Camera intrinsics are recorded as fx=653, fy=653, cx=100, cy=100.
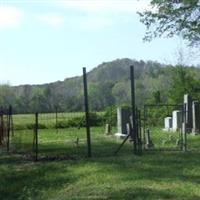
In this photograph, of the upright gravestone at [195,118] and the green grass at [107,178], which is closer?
the green grass at [107,178]

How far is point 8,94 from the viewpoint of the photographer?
12681 centimetres

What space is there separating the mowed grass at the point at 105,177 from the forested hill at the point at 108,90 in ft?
89.6

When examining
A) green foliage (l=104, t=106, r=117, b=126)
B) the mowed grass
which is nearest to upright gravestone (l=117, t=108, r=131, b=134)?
the mowed grass

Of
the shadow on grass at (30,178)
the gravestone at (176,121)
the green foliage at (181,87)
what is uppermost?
the green foliage at (181,87)

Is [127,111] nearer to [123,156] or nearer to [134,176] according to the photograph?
[123,156]

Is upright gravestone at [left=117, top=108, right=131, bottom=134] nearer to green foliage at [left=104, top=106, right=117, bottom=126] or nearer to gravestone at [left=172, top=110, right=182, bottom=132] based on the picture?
gravestone at [left=172, top=110, right=182, bottom=132]

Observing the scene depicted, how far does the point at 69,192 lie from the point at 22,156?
1009cm

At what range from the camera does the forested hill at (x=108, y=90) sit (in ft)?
206

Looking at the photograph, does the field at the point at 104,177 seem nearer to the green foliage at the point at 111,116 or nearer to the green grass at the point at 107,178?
the green grass at the point at 107,178

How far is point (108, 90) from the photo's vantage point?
11162 cm

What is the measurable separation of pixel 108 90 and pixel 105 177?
9577 cm

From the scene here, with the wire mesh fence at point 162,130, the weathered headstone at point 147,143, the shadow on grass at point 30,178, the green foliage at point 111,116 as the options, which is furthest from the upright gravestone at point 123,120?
the green foliage at point 111,116

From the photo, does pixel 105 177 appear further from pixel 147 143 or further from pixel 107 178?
pixel 147 143

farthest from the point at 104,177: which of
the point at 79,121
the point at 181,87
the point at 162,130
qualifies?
the point at 79,121
